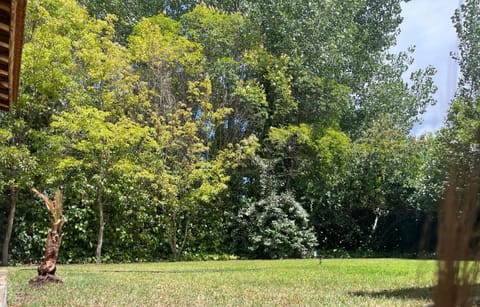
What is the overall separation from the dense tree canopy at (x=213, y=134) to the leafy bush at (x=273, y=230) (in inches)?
→ 2.1

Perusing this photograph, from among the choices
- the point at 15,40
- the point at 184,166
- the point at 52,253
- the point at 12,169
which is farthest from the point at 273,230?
the point at 15,40

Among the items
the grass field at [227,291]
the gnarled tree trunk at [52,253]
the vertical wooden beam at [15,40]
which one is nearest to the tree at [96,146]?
the gnarled tree trunk at [52,253]

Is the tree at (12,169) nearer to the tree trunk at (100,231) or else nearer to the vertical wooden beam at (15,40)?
the tree trunk at (100,231)

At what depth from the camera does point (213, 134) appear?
16594mm

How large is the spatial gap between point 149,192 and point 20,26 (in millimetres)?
10899

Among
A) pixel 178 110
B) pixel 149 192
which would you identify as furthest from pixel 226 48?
pixel 149 192

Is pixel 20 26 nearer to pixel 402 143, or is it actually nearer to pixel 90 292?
pixel 90 292

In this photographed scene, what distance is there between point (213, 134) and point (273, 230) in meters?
3.91

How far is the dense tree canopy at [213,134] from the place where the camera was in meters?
12.5

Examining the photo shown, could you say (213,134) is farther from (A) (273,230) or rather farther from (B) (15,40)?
(B) (15,40)

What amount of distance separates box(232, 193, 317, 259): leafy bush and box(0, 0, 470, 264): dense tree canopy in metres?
0.05

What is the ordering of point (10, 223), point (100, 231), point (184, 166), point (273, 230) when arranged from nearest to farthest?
point (10, 223) < point (100, 231) < point (184, 166) < point (273, 230)

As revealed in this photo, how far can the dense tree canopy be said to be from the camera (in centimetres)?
1253

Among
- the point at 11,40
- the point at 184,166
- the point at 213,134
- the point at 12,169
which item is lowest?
the point at 12,169
